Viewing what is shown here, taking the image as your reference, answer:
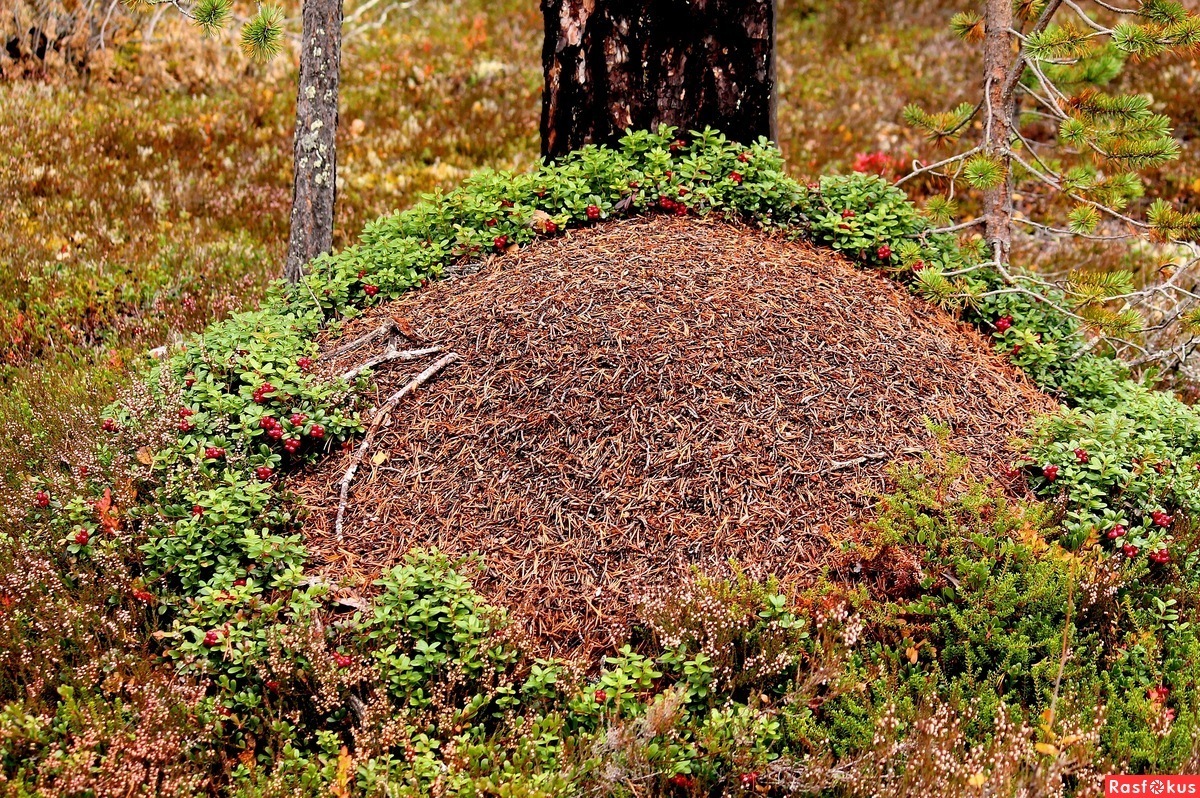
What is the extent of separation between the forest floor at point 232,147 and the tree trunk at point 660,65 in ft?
4.10

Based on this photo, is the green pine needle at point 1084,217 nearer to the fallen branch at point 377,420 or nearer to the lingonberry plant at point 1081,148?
the lingonberry plant at point 1081,148

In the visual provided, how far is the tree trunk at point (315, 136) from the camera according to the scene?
593 cm

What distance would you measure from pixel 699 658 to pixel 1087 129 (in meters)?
4.15

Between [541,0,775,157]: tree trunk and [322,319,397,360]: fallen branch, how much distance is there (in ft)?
7.02

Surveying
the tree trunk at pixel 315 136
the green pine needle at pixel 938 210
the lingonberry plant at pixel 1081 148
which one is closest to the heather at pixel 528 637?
the lingonberry plant at pixel 1081 148

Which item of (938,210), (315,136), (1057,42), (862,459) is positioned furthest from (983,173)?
(315,136)

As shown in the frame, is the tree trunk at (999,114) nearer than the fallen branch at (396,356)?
No

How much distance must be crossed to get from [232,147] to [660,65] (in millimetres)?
5576

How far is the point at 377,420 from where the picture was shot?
193 inches

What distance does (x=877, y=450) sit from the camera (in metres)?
4.81

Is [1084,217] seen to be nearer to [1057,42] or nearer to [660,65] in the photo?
[1057,42]

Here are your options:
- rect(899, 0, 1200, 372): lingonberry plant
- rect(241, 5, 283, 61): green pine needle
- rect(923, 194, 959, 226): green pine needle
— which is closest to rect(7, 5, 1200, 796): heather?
rect(899, 0, 1200, 372): lingonberry plant

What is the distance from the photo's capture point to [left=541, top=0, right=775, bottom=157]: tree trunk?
636cm

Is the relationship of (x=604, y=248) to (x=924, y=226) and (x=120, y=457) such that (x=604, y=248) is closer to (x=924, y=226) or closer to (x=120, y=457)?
(x=924, y=226)
